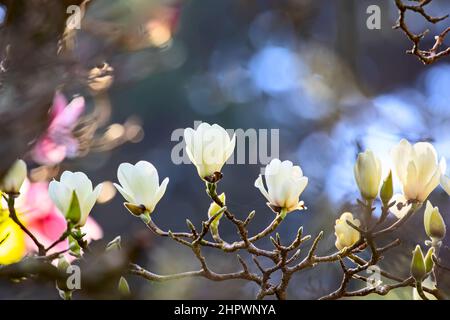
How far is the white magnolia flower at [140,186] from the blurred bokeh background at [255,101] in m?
0.26

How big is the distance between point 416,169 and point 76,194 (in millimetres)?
245

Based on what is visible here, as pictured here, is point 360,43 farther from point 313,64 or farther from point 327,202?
point 327,202

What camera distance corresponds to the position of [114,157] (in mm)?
1975

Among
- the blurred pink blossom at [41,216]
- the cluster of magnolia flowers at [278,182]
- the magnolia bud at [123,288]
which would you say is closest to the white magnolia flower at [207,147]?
the cluster of magnolia flowers at [278,182]

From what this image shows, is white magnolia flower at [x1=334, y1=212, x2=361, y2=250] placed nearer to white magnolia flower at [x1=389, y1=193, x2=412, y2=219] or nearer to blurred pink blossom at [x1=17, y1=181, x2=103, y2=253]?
white magnolia flower at [x1=389, y1=193, x2=412, y2=219]

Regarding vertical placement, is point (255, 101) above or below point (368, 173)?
below

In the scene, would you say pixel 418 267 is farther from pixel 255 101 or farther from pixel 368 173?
pixel 255 101

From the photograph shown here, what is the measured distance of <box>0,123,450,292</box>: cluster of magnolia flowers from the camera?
1.40 ft

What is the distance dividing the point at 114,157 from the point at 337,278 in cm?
104

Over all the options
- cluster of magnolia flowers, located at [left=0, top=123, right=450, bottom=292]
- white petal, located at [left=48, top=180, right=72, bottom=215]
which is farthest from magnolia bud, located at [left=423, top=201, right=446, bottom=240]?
white petal, located at [left=48, top=180, right=72, bottom=215]

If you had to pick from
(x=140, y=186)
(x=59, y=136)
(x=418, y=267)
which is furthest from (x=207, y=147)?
(x=59, y=136)

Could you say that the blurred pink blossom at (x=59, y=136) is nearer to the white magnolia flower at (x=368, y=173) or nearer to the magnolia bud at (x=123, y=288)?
the magnolia bud at (x=123, y=288)

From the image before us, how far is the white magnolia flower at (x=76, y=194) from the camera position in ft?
1.43

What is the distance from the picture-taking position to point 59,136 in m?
0.74
